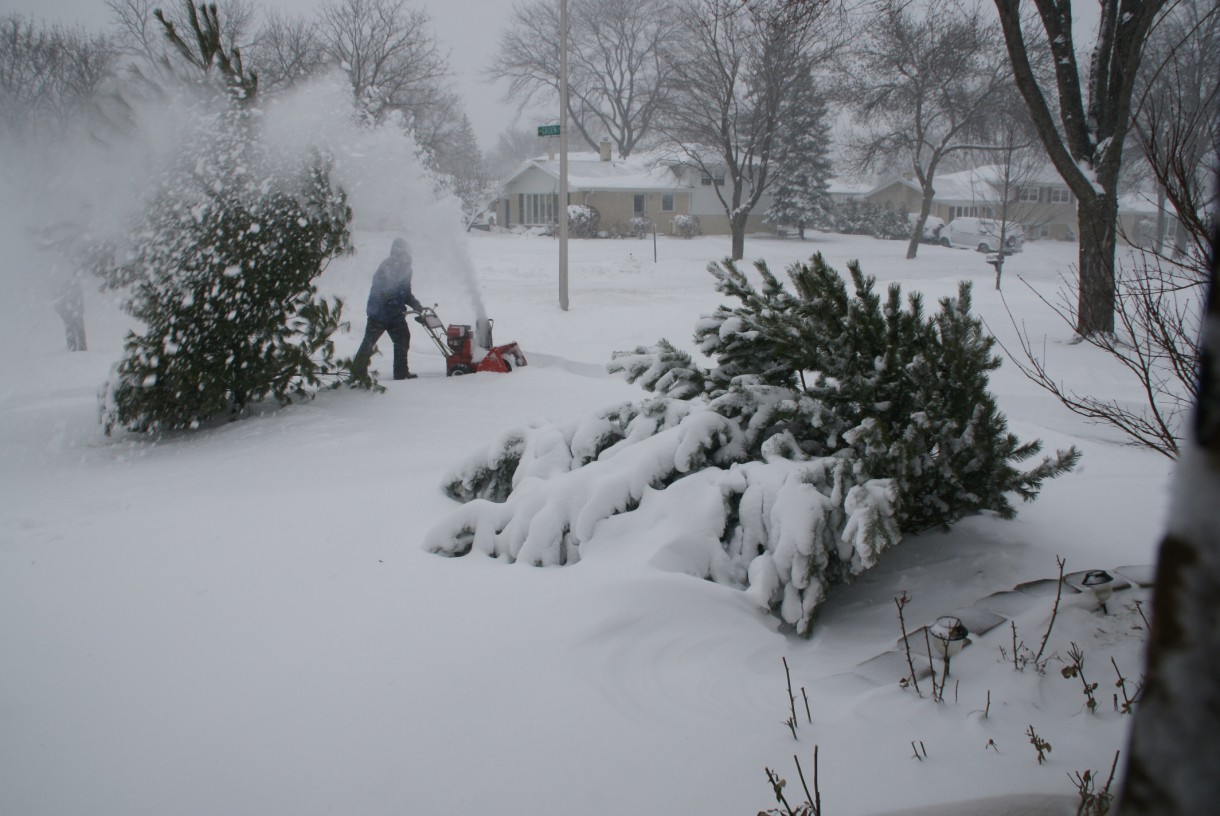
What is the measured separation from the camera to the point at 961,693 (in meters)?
3.01

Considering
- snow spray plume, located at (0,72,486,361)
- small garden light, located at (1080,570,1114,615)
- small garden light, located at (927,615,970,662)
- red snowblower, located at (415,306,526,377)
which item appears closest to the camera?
small garden light, located at (927,615,970,662)

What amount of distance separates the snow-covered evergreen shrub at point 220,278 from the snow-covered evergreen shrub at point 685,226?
116ft

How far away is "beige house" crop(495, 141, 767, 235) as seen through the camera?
148 ft

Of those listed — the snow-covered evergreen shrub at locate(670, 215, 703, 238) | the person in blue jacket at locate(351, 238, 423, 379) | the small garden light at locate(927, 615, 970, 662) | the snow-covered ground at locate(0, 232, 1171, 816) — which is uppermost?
the snow-covered evergreen shrub at locate(670, 215, 703, 238)

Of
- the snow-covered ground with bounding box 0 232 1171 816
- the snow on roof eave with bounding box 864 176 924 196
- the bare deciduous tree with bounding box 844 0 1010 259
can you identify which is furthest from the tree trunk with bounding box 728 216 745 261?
the snow on roof eave with bounding box 864 176 924 196

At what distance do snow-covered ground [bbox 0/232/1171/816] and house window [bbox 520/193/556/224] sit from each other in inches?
1640

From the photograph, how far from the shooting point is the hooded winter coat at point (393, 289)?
1009 cm

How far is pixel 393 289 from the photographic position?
33.1 ft

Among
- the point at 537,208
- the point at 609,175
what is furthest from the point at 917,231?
the point at 537,208

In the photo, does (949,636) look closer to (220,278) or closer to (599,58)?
(220,278)

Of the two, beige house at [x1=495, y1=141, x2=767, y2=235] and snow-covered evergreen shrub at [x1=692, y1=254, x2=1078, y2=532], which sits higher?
beige house at [x1=495, y1=141, x2=767, y2=235]

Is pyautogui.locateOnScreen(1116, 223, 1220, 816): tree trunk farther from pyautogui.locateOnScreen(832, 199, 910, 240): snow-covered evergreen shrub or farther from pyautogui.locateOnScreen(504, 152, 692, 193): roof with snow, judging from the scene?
pyautogui.locateOnScreen(832, 199, 910, 240): snow-covered evergreen shrub

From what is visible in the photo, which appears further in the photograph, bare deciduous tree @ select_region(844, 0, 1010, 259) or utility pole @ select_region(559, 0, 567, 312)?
bare deciduous tree @ select_region(844, 0, 1010, 259)

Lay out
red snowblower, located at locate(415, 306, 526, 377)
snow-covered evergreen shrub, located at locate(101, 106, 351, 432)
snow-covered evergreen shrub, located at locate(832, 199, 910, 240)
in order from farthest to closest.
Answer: snow-covered evergreen shrub, located at locate(832, 199, 910, 240) < red snowblower, located at locate(415, 306, 526, 377) < snow-covered evergreen shrub, located at locate(101, 106, 351, 432)
